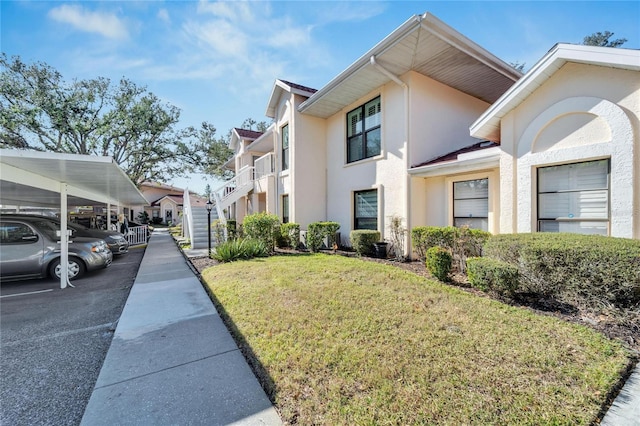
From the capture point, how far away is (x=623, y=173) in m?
4.62

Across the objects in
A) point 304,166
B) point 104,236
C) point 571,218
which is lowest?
point 104,236

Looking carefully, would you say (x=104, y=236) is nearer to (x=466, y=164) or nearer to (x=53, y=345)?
(x=53, y=345)

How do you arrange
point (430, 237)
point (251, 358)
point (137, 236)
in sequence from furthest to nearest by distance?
point (137, 236) < point (430, 237) < point (251, 358)

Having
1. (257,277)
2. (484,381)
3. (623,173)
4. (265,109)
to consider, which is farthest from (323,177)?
(484,381)

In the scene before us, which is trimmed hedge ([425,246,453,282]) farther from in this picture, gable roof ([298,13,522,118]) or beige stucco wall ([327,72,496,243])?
gable roof ([298,13,522,118])

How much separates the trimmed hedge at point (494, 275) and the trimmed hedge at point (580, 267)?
343 mm

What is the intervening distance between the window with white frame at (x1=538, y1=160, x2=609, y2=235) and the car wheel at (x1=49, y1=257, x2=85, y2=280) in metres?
12.3

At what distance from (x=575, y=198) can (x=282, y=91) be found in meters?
11.7

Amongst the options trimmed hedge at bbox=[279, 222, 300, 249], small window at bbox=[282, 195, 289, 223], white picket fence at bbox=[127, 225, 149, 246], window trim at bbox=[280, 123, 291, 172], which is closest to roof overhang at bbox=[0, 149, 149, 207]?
trimmed hedge at bbox=[279, 222, 300, 249]

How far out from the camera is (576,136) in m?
5.18

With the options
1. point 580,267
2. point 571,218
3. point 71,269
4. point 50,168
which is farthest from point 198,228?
point 571,218

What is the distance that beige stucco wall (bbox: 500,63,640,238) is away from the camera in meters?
4.59

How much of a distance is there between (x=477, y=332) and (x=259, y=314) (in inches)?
134

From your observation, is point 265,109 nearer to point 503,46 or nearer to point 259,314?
point 503,46
